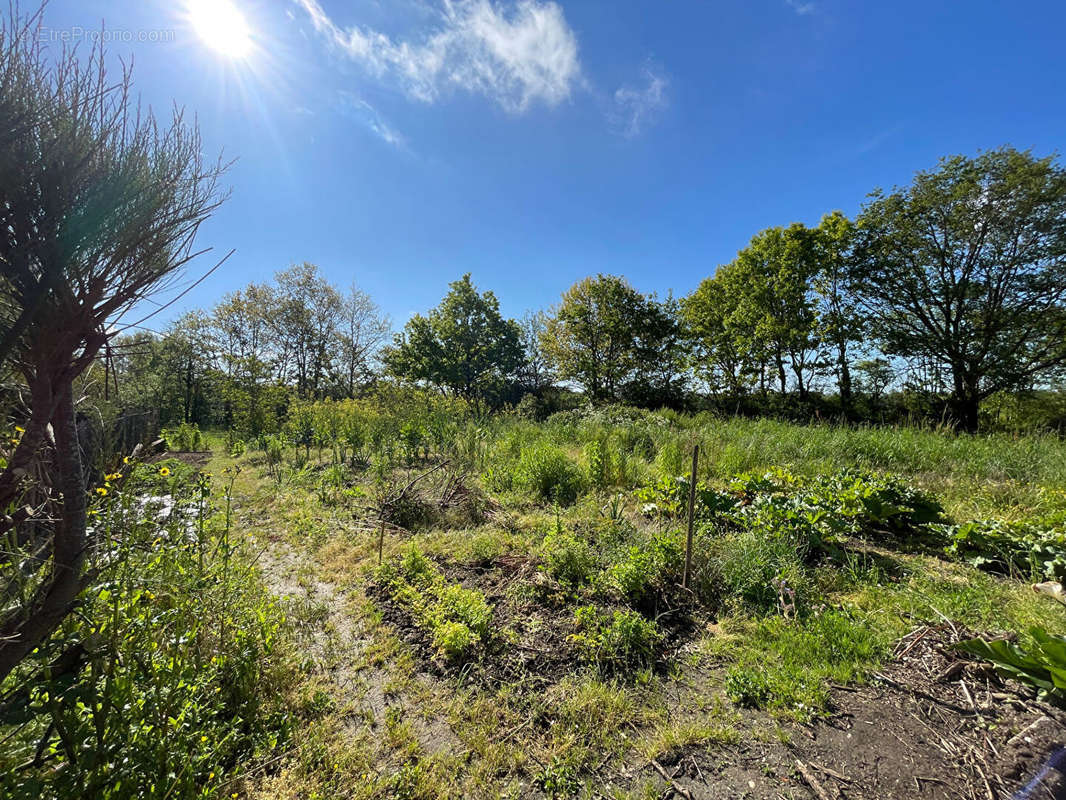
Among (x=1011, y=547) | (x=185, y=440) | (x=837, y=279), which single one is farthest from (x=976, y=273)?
(x=185, y=440)

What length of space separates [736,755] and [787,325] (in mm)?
15397

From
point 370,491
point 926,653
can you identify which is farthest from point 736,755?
point 370,491

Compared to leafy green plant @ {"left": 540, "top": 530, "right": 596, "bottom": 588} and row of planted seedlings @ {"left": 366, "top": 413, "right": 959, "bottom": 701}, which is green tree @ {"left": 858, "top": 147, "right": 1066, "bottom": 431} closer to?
row of planted seedlings @ {"left": 366, "top": 413, "right": 959, "bottom": 701}

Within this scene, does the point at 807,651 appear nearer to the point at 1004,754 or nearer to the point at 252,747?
the point at 1004,754

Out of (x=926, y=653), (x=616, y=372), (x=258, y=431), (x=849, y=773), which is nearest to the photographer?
(x=849, y=773)

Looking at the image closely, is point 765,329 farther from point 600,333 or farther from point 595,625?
point 595,625

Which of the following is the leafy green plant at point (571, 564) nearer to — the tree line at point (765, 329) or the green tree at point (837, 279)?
the tree line at point (765, 329)

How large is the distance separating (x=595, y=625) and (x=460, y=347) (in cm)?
1731

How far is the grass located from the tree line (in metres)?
5.38

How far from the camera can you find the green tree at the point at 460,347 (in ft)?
60.9

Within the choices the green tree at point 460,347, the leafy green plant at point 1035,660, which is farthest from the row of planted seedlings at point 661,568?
the green tree at point 460,347

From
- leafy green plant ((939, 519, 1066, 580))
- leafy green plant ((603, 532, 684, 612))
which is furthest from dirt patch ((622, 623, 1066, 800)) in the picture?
leafy green plant ((939, 519, 1066, 580))

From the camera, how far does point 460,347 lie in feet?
61.5

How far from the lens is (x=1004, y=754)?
1.42 m
